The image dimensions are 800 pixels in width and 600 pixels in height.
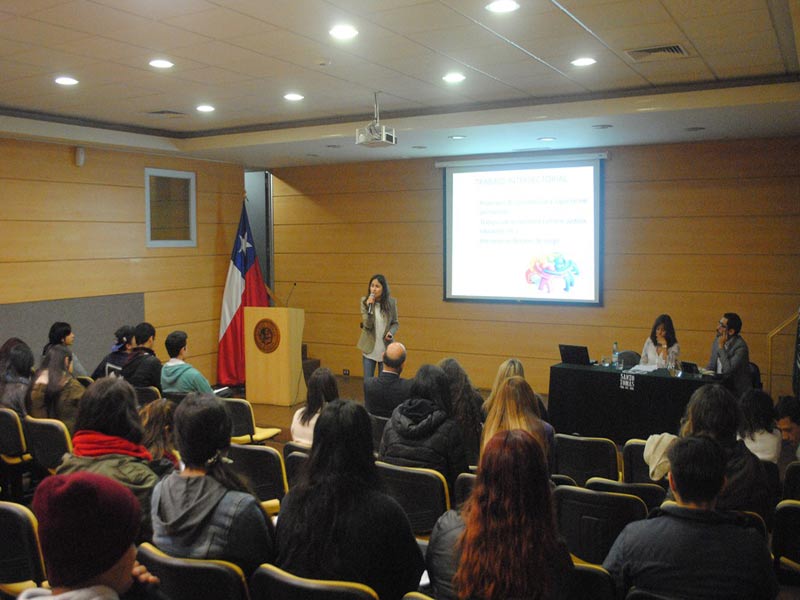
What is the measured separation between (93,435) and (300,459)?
980 mm

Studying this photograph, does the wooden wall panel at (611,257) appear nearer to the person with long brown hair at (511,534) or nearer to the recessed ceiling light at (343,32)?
the recessed ceiling light at (343,32)

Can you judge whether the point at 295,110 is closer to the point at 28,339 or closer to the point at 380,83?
the point at 380,83

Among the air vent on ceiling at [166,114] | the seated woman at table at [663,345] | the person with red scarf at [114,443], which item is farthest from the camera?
the air vent on ceiling at [166,114]

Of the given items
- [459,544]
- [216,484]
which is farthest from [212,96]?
[459,544]

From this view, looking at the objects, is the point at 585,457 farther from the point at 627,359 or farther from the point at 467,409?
the point at 627,359

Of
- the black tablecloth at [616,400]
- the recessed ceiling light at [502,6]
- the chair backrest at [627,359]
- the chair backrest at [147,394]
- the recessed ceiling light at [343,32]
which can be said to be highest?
the recessed ceiling light at [343,32]

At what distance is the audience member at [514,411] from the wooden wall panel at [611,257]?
535cm

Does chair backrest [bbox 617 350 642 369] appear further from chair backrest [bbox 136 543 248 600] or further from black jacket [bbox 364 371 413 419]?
chair backrest [bbox 136 543 248 600]

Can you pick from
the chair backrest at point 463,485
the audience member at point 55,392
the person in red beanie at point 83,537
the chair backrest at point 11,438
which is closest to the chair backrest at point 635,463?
the chair backrest at point 463,485

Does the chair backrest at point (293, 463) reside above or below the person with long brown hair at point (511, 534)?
below

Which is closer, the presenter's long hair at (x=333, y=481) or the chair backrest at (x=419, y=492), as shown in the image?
the presenter's long hair at (x=333, y=481)

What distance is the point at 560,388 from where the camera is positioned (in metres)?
6.88

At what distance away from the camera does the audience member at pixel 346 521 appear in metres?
2.23

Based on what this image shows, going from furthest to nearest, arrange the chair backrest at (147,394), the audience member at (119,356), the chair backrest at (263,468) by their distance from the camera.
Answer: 1. the audience member at (119,356)
2. the chair backrest at (147,394)
3. the chair backrest at (263,468)
